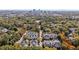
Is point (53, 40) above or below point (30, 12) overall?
below

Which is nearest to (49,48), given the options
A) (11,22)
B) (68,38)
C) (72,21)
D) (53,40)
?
(53,40)

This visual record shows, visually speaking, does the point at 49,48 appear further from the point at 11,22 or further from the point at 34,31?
the point at 11,22

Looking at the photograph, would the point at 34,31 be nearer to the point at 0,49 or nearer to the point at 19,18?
the point at 19,18

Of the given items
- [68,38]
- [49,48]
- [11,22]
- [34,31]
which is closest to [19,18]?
[11,22]
